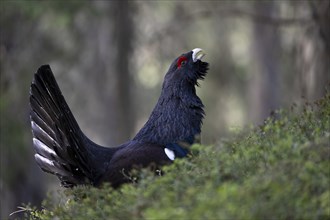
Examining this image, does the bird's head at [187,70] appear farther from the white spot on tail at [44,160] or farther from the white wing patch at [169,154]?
the white spot on tail at [44,160]

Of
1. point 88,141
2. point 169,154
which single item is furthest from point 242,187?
point 88,141

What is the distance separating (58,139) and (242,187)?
326 centimetres

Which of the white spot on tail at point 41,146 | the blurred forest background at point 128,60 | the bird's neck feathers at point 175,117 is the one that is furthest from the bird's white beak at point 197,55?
the blurred forest background at point 128,60

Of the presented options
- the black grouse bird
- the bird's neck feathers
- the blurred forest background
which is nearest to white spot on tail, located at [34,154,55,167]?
the black grouse bird

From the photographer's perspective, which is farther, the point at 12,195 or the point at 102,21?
the point at 102,21

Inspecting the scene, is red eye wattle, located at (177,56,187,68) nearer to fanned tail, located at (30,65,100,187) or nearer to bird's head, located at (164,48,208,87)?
bird's head, located at (164,48,208,87)

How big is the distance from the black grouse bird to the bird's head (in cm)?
24

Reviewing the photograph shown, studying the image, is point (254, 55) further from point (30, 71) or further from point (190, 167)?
point (190, 167)

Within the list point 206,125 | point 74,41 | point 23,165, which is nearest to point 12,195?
point 23,165

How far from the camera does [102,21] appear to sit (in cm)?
2255

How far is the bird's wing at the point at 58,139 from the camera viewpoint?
21.7ft

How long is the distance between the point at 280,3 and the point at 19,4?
468 inches

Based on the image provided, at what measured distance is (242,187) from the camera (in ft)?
12.4

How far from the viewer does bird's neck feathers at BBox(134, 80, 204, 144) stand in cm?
728
